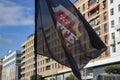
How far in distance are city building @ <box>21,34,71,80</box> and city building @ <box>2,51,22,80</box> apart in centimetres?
1620

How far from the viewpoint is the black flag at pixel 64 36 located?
10.3 m

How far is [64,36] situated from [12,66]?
531 ft

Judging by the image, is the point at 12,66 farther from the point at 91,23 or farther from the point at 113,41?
the point at 113,41

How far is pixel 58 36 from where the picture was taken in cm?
1041

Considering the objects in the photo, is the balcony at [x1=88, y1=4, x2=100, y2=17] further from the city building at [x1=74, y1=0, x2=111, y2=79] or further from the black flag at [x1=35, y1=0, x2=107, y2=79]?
the black flag at [x1=35, y1=0, x2=107, y2=79]

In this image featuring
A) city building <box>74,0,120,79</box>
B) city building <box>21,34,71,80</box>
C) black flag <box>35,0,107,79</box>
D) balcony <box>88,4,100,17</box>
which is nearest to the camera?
black flag <box>35,0,107,79</box>

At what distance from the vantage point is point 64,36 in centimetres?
1048

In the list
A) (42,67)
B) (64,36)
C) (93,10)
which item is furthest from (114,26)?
(64,36)

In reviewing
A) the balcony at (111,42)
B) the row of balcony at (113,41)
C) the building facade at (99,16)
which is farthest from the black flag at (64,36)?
the building facade at (99,16)

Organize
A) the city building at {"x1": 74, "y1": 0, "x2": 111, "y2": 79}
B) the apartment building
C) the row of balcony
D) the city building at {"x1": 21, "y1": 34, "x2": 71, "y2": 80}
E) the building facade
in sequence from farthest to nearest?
the city building at {"x1": 21, "y1": 34, "x2": 71, "y2": 80}, the building facade, the city building at {"x1": 74, "y1": 0, "x2": 111, "y2": 79}, the apartment building, the row of balcony

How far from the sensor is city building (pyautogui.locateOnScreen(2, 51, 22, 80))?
541 feet

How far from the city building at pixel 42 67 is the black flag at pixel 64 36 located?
7943 cm

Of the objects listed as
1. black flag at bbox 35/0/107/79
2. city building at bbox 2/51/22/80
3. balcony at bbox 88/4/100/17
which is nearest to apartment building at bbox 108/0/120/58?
balcony at bbox 88/4/100/17

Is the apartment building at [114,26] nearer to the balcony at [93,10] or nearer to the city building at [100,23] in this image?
the city building at [100,23]
